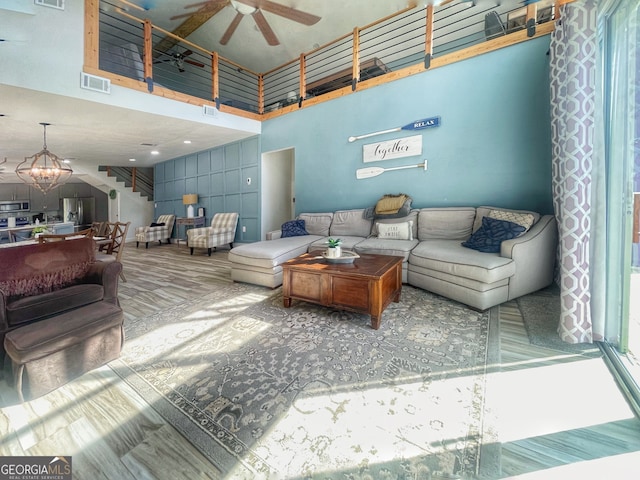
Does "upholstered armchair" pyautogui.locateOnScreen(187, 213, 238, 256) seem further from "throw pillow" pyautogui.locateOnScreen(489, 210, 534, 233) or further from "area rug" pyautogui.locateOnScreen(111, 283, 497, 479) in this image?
"throw pillow" pyautogui.locateOnScreen(489, 210, 534, 233)

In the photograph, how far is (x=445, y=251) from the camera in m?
2.80

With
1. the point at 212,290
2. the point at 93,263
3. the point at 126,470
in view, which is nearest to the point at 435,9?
the point at 212,290

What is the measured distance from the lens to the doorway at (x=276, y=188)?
588cm

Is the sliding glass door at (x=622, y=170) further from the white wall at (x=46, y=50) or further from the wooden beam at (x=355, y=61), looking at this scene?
the white wall at (x=46, y=50)

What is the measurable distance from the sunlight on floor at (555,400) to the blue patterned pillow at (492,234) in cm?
125

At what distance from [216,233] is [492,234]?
4962 millimetres

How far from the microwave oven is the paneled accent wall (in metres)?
6.05

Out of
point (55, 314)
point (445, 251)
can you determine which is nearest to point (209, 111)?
point (55, 314)

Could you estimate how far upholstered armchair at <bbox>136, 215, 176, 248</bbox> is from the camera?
6.95 m

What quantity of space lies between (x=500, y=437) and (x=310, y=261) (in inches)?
73.0

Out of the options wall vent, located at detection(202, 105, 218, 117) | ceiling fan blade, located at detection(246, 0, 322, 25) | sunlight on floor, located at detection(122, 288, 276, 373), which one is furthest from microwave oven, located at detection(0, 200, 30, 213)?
ceiling fan blade, located at detection(246, 0, 322, 25)

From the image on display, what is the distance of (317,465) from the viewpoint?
1040mm

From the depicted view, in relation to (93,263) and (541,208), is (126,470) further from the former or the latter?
(541,208)

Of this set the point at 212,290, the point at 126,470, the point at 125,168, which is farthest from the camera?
the point at 125,168
